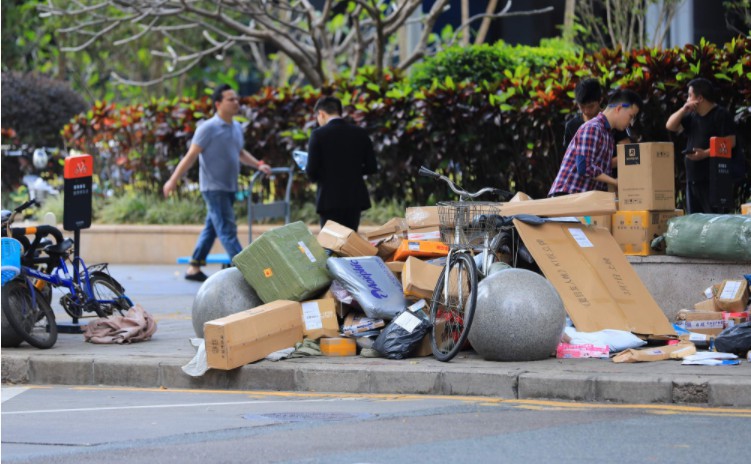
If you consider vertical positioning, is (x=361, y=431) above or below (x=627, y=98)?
below

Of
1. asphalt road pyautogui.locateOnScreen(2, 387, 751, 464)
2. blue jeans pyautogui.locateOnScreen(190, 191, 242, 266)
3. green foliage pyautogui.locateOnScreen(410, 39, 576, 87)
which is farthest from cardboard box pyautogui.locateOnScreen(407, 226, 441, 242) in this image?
green foliage pyautogui.locateOnScreen(410, 39, 576, 87)

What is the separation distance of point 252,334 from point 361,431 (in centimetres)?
222

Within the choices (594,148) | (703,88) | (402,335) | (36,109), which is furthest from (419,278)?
(36,109)

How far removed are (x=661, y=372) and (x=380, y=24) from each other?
34.5 ft

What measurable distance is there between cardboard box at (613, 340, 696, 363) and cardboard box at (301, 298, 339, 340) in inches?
80.1

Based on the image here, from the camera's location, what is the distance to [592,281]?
31.0 feet

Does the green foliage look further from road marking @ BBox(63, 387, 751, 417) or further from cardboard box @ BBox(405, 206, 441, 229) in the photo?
road marking @ BBox(63, 387, 751, 417)

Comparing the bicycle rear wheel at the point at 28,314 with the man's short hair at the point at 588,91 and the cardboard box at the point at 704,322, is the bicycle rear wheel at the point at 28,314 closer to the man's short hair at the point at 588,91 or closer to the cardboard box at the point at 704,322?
the man's short hair at the point at 588,91

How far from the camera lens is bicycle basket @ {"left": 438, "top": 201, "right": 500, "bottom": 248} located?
8.84 m

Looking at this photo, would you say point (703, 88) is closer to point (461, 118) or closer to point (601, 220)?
point (601, 220)

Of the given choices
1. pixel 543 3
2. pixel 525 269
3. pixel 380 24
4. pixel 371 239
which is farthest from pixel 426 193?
pixel 543 3

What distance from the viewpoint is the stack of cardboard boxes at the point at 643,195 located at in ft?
35.1

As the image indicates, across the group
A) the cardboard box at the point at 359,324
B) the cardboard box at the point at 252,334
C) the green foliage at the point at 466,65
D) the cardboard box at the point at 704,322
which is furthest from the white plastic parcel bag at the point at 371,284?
the green foliage at the point at 466,65

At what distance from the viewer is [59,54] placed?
33344 millimetres
